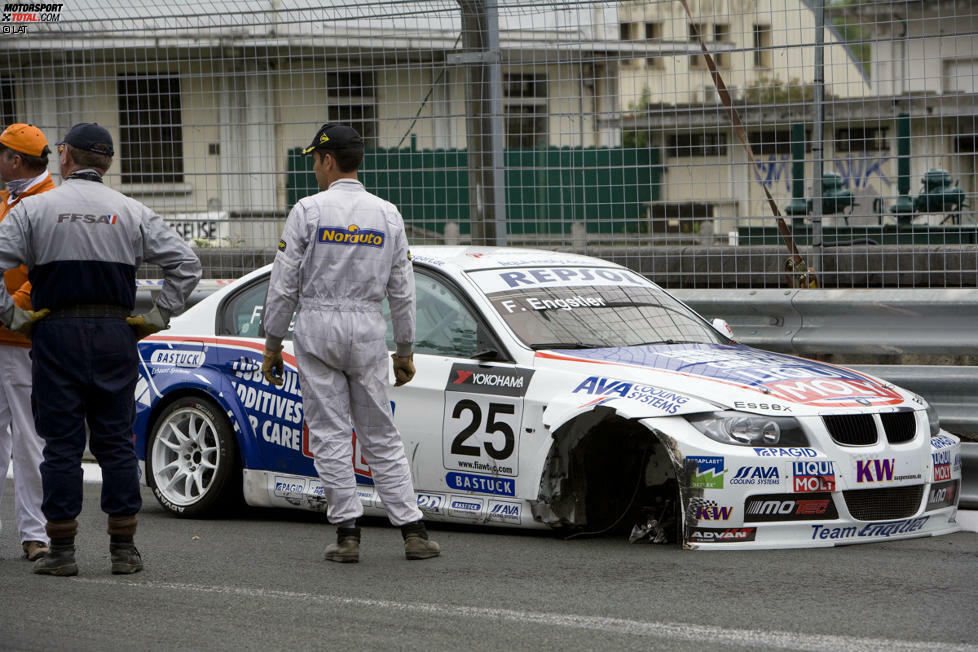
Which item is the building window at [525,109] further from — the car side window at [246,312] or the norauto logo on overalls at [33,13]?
the norauto logo on overalls at [33,13]

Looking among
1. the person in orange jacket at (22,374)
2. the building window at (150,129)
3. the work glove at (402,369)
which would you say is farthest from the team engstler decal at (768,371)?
the building window at (150,129)

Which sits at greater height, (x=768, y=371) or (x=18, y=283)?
(x=18, y=283)

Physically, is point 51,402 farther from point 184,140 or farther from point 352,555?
point 184,140

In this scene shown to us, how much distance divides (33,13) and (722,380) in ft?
23.1

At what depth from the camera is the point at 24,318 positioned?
5.58 m

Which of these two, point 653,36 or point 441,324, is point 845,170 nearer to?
point 653,36

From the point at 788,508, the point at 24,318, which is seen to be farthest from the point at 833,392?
the point at 24,318

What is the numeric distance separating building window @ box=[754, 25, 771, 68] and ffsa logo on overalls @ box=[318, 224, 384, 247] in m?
3.54

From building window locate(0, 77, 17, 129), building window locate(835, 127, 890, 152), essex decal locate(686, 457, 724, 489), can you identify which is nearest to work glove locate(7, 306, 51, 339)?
essex decal locate(686, 457, 724, 489)

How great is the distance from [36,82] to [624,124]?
4905 mm

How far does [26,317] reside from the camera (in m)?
5.58

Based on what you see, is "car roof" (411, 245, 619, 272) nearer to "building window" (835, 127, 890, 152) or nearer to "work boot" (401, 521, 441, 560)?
"work boot" (401, 521, 441, 560)

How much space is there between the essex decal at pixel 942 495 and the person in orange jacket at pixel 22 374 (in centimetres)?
391

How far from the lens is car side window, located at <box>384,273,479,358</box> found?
659cm
